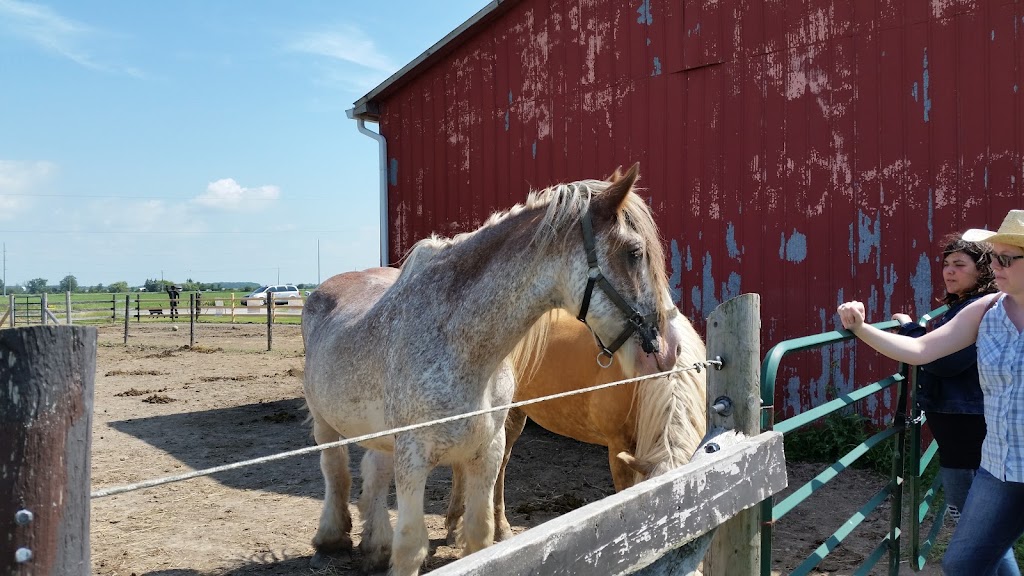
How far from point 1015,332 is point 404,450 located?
221 cm

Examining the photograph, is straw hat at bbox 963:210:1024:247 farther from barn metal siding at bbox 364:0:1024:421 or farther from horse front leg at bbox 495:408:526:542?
barn metal siding at bbox 364:0:1024:421

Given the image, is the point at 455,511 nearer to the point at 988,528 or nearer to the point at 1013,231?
the point at 988,528

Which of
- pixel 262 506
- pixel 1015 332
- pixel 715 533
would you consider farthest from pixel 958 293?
pixel 262 506

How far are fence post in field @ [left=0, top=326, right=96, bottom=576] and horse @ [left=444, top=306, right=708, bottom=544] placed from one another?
6.24 ft

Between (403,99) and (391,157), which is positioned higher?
(403,99)

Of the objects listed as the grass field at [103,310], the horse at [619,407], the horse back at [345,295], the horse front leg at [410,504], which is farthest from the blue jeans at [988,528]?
the grass field at [103,310]

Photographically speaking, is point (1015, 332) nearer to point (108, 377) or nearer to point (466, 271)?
point (466, 271)

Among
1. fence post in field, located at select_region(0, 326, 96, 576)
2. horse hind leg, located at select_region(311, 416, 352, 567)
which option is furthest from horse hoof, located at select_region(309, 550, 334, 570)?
fence post in field, located at select_region(0, 326, 96, 576)

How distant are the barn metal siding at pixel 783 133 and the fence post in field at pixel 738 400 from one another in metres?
4.52

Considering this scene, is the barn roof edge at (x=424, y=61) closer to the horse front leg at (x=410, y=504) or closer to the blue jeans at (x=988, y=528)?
the horse front leg at (x=410, y=504)

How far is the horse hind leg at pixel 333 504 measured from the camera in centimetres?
414

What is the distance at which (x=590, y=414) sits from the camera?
411 cm

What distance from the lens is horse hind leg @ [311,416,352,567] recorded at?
13.6ft

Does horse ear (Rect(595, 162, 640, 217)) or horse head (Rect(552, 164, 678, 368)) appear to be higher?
horse ear (Rect(595, 162, 640, 217))
